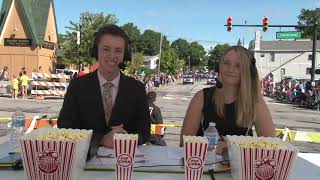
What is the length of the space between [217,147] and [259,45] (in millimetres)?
80319

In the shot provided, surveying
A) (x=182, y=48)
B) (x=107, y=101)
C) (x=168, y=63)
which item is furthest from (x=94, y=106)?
(x=182, y=48)

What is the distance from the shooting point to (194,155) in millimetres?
2248

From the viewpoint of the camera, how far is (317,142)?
12062mm

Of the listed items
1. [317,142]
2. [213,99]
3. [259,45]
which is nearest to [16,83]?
[317,142]

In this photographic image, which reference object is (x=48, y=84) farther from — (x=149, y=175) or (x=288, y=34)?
(x=149, y=175)

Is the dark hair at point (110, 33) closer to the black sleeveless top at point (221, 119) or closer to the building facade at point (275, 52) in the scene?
the black sleeveless top at point (221, 119)

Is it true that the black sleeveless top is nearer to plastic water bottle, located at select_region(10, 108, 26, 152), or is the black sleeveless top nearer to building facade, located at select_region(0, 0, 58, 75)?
plastic water bottle, located at select_region(10, 108, 26, 152)

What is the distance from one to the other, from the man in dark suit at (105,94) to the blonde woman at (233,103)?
573 millimetres

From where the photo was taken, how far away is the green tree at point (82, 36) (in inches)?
1823

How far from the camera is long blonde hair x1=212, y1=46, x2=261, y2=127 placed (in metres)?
3.48

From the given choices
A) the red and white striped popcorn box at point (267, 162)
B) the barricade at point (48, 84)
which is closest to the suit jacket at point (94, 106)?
the red and white striped popcorn box at point (267, 162)

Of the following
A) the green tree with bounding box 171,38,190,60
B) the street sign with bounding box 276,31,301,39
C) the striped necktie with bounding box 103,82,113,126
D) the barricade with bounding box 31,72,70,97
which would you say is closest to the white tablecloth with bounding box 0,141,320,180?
the striped necktie with bounding box 103,82,113,126

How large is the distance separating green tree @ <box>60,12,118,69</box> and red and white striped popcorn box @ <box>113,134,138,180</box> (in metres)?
42.9

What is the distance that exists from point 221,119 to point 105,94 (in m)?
0.95
